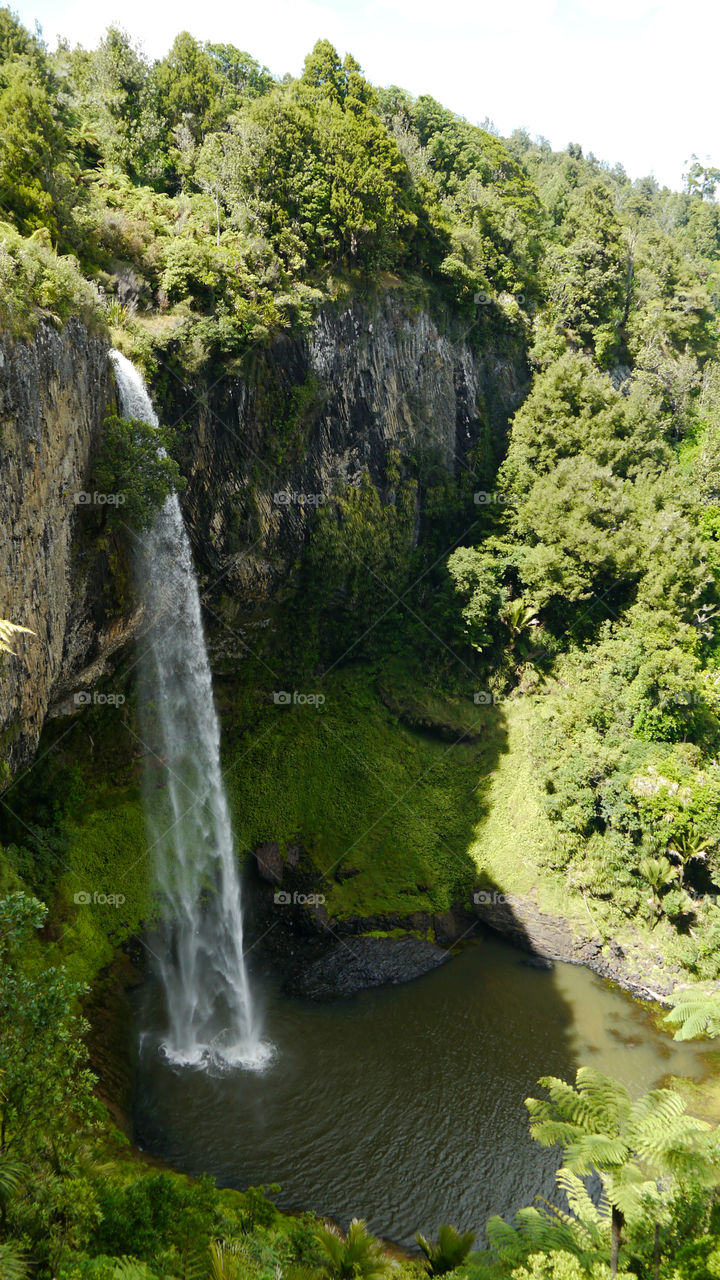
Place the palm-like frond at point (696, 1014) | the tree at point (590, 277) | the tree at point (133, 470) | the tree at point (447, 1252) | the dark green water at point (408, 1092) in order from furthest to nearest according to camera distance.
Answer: the tree at point (590, 277) → the tree at point (133, 470) → the dark green water at point (408, 1092) → the tree at point (447, 1252) → the palm-like frond at point (696, 1014)

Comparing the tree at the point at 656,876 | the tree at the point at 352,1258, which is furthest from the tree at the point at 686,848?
the tree at the point at 352,1258

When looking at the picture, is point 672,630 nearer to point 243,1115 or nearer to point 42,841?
point 243,1115

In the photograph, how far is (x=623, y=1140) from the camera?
333 inches

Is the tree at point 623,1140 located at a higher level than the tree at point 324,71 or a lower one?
lower

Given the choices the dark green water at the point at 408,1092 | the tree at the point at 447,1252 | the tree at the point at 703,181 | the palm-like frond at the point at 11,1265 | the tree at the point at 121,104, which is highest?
the tree at the point at 703,181

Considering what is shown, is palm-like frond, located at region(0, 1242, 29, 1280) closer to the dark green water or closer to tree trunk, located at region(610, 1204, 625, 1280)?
tree trunk, located at region(610, 1204, 625, 1280)

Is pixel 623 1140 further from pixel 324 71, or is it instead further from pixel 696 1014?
pixel 324 71

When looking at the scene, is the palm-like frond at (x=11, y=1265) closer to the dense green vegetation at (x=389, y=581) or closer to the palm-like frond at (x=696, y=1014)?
the dense green vegetation at (x=389, y=581)

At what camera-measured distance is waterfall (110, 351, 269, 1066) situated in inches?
725

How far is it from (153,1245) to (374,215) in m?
28.4

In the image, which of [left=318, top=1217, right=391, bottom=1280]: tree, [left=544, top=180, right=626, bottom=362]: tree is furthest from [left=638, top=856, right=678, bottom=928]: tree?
[left=544, top=180, right=626, bottom=362]: tree

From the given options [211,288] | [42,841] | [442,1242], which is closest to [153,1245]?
[442,1242]

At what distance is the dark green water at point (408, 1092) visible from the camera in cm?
1400

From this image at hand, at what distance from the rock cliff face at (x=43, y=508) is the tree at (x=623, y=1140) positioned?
11.6 metres
